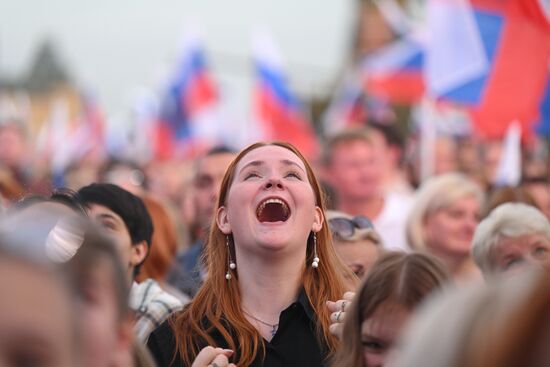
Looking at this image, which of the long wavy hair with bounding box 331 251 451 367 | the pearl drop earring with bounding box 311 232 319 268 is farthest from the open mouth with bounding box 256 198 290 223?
the long wavy hair with bounding box 331 251 451 367

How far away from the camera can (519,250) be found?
5508 mm

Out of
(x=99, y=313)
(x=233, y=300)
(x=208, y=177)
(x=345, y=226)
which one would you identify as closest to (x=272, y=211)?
(x=233, y=300)

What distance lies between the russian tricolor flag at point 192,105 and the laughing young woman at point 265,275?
19012 millimetres

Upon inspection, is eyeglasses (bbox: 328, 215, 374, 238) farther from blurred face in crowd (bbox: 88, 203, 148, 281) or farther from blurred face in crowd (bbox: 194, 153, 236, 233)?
blurred face in crowd (bbox: 194, 153, 236, 233)

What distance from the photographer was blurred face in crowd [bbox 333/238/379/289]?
5609 millimetres

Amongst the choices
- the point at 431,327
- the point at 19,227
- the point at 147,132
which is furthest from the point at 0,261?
the point at 147,132

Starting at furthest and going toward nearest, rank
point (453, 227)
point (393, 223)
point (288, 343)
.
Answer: point (393, 223)
point (453, 227)
point (288, 343)

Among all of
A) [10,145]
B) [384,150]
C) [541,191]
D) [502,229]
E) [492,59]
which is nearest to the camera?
[502,229]

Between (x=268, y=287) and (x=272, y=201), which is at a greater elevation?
(x=272, y=201)

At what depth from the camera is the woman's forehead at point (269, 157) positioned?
16.2 ft

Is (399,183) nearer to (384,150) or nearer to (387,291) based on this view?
(384,150)

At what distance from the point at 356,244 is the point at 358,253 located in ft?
0.15

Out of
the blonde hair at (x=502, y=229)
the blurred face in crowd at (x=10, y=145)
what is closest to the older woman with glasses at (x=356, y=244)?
the blonde hair at (x=502, y=229)

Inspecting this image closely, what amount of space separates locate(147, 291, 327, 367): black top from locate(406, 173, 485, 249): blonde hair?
339cm
